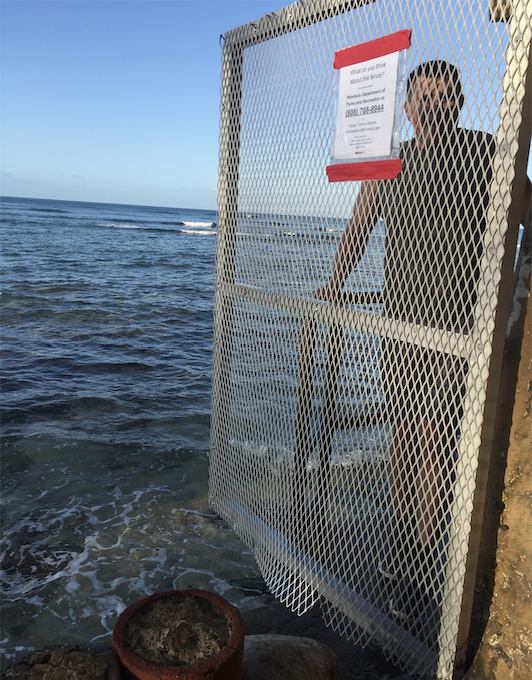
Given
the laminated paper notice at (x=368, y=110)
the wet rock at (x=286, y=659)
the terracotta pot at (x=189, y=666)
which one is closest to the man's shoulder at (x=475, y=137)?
the laminated paper notice at (x=368, y=110)

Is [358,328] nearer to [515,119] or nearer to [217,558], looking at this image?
[515,119]

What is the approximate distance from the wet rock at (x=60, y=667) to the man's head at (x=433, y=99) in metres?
2.31

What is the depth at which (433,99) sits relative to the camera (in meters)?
2.18

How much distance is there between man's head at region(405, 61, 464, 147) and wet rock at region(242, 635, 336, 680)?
224 centimetres

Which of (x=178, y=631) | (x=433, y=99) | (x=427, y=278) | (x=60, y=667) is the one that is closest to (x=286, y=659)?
(x=178, y=631)

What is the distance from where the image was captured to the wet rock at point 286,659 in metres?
2.45

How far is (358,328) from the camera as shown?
266cm

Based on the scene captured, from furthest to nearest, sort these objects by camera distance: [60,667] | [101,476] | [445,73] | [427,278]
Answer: [101,476], [427,278], [445,73], [60,667]

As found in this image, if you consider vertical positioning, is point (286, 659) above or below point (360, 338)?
below

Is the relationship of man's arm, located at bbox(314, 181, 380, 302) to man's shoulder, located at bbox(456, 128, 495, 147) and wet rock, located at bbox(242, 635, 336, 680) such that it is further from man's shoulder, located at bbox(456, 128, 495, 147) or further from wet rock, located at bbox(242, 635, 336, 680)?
wet rock, located at bbox(242, 635, 336, 680)

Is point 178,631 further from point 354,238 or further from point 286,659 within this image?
point 354,238

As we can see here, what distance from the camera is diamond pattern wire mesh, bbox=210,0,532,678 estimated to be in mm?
2156

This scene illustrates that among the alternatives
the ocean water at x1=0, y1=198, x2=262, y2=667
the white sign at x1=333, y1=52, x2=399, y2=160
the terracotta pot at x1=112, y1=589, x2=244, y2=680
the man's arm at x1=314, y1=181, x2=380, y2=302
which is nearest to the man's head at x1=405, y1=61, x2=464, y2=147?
the white sign at x1=333, y1=52, x2=399, y2=160

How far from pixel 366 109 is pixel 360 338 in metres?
1.01
